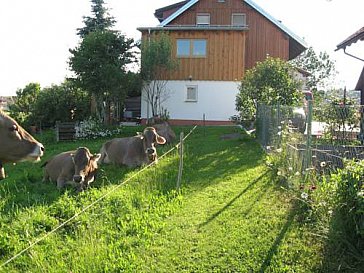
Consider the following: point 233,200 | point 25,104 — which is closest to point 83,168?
point 233,200

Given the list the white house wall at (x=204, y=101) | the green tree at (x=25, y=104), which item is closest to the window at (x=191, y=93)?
the white house wall at (x=204, y=101)

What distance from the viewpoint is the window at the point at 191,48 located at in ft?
84.9

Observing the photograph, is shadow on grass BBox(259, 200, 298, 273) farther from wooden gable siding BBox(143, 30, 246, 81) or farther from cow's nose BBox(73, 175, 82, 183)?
wooden gable siding BBox(143, 30, 246, 81)

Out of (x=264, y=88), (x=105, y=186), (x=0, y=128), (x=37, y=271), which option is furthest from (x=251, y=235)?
(x=264, y=88)

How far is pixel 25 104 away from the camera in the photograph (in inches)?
1113

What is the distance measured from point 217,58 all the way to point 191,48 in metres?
1.67

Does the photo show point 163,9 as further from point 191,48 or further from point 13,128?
point 13,128

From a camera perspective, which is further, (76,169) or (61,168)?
(61,168)

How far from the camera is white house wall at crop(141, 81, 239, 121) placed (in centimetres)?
2592

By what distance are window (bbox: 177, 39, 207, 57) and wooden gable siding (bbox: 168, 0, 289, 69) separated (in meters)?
3.01

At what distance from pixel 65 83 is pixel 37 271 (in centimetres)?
2213

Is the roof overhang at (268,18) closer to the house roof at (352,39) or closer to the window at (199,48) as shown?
the window at (199,48)

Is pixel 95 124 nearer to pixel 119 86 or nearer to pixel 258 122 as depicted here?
pixel 119 86

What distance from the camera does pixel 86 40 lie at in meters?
22.8
